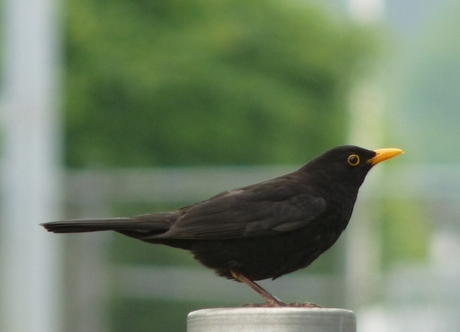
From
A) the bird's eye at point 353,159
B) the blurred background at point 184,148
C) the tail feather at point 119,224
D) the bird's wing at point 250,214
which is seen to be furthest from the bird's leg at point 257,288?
the blurred background at point 184,148

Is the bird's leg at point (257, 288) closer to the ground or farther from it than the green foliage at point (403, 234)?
closer to the ground

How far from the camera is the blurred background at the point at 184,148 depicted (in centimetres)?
1669

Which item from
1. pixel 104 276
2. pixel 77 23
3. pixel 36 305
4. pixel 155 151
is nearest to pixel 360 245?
pixel 104 276

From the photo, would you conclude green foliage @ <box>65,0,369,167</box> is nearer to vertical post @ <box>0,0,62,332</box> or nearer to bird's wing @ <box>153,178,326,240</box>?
vertical post @ <box>0,0,62,332</box>

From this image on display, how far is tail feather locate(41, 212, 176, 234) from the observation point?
→ 5.42 meters

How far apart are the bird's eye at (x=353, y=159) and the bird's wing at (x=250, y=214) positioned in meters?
0.42

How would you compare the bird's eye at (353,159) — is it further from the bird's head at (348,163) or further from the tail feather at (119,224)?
the tail feather at (119,224)

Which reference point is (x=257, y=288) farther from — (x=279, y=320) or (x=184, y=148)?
(x=184, y=148)

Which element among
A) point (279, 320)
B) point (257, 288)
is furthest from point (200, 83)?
point (279, 320)

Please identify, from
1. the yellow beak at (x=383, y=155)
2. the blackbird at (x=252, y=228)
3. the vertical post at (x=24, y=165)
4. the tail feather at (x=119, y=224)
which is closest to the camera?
the tail feather at (x=119, y=224)

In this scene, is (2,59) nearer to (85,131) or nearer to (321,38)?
(85,131)

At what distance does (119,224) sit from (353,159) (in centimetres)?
156

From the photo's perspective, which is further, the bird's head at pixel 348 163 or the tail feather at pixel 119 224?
the bird's head at pixel 348 163

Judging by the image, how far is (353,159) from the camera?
639 cm
